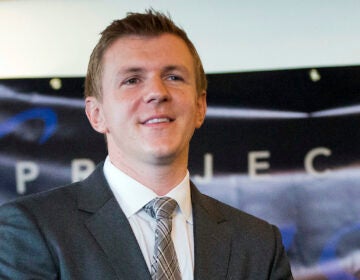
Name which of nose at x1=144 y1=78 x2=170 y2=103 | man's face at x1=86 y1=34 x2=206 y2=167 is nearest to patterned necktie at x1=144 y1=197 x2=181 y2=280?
man's face at x1=86 y1=34 x2=206 y2=167

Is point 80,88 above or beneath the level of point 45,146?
above

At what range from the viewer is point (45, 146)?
3020 millimetres

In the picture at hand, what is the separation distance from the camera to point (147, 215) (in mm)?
1651

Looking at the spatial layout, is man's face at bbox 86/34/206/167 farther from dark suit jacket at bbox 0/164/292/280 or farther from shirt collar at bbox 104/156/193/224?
dark suit jacket at bbox 0/164/292/280

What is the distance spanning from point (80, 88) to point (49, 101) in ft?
0.48

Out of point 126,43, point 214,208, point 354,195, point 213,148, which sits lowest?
point 354,195

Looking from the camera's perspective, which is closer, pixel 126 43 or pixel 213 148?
pixel 126 43

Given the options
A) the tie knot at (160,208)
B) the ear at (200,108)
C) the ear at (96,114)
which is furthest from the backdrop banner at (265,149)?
the tie knot at (160,208)

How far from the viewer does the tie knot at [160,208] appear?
5.36ft

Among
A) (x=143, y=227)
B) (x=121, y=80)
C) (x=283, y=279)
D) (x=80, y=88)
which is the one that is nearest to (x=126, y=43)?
(x=121, y=80)

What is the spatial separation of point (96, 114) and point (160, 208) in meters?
0.31

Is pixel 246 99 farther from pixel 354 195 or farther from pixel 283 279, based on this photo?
pixel 283 279

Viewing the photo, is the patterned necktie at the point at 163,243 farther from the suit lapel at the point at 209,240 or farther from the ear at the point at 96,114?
the ear at the point at 96,114

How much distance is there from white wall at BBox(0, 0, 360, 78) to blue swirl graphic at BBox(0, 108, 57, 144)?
179mm
